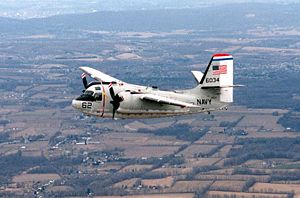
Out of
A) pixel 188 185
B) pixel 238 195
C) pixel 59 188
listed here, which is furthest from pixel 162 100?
pixel 59 188

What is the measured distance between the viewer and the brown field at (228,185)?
6703 inches

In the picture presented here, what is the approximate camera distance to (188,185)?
6924 inches

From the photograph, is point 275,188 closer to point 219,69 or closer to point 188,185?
point 188,185

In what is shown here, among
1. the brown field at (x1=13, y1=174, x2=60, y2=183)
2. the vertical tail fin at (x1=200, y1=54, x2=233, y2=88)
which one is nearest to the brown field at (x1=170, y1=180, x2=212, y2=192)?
the brown field at (x1=13, y1=174, x2=60, y2=183)

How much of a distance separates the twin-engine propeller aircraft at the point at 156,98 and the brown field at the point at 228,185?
7739cm

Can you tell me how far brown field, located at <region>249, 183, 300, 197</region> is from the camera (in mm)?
170625

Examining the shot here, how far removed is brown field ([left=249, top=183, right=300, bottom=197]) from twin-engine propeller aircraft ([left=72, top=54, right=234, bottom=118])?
7863 centimetres

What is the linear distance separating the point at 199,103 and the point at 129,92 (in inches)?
287

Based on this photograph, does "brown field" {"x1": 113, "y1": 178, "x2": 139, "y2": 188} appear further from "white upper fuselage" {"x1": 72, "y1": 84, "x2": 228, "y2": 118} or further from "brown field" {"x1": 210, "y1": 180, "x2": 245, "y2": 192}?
"white upper fuselage" {"x1": 72, "y1": 84, "x2": 228, "y2": 118}

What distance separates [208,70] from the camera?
3627 inches

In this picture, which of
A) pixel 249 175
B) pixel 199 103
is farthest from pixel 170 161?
pixel 199 103

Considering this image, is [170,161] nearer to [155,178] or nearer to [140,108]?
[155,178]

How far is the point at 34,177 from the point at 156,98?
355 ft

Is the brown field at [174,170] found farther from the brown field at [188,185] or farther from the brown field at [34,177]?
the brown field at [34,177]
